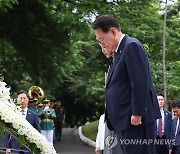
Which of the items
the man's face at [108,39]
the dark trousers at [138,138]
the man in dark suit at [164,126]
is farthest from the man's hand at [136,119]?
the man in dark suit at [164,126]

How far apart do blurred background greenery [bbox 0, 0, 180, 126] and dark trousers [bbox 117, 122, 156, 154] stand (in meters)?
10.4

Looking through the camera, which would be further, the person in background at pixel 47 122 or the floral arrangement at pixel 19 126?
the person in background at pixel 47 122

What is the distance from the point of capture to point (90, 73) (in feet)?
72.9

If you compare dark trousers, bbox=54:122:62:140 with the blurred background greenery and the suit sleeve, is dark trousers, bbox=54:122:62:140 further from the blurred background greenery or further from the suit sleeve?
the suit sleeve

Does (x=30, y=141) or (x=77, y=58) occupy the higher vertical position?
(x=77, y=58)

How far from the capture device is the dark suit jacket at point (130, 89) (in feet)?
14.3

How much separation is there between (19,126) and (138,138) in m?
1.24

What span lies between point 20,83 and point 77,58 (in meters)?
4.93

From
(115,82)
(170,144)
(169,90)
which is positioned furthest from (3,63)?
(115,82)

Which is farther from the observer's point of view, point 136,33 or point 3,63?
Result: point 3,63

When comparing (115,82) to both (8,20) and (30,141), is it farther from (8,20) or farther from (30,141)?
(8,20)

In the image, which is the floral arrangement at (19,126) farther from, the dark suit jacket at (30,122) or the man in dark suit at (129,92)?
the dark suit jacket at (30,122)

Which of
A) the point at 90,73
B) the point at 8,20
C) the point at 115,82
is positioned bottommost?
the point at 115,82

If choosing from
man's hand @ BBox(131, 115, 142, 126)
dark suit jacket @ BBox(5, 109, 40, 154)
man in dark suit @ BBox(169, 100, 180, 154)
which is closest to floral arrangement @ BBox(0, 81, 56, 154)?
man's hand @ BBox(131, 115, 142, 126)
